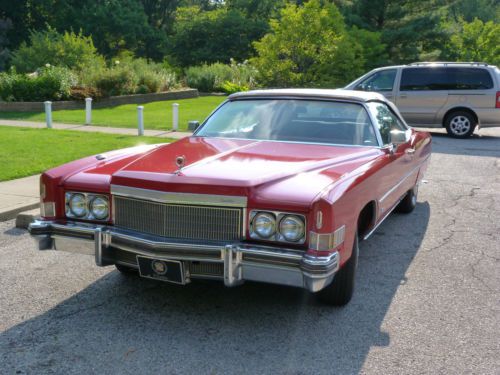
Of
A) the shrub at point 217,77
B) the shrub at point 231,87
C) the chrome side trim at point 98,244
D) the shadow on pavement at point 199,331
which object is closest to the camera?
the shadow on pavement at point 199,331

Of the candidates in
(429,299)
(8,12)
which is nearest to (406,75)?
(429,299)

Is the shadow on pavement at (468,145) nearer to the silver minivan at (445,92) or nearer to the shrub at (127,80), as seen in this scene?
the silver minivan at (445,92)

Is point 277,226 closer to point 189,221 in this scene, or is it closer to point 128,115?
point 189,221

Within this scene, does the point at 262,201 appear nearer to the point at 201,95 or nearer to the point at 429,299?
the point at 429,299

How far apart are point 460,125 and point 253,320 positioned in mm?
12951

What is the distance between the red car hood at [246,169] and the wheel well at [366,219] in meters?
0.43

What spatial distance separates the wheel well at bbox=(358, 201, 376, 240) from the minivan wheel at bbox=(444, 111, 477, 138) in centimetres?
1158

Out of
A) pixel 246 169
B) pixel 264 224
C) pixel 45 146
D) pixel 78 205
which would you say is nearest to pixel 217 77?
pixel 45 146

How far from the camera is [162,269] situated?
4.07m

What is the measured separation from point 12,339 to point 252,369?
1.65m

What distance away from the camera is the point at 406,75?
1595cm

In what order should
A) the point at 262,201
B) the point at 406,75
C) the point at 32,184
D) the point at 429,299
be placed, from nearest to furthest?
the point at 262,201 < the point at 429,299 < the point at 32,184 < the point at 406,75

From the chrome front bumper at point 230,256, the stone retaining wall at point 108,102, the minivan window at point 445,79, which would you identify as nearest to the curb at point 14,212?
the chrome front bumper at point 230,256

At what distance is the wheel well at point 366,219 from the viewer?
16.6 ft
